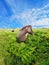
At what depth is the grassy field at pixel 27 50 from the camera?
19516 millimetres

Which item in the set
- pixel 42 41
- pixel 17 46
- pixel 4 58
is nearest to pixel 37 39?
pixel 42 41

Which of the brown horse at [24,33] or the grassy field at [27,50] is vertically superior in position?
the brown horse at [24,33]

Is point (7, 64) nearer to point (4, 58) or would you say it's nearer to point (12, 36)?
point (4, 58)

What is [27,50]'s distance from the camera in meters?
20.0

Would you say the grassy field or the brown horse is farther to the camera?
the brown horse

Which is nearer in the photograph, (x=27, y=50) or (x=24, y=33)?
(x=27, y=50)

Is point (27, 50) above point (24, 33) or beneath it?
beneath

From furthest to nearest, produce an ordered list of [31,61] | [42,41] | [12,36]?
[12,36] → [42,41] → [31,61]

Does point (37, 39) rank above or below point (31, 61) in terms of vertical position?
above

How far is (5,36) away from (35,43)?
512cm

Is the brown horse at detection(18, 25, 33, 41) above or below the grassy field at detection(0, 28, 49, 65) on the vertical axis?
above

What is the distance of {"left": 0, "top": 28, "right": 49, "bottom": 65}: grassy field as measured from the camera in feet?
64.0

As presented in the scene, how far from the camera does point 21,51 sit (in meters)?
19.9

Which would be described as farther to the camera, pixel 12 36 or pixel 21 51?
pixel 12 36
